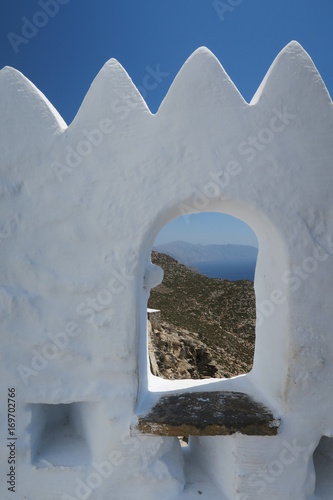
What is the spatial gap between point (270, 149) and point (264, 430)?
2.16m

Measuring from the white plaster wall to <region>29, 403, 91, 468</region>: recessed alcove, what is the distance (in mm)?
81

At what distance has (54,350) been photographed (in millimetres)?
2518

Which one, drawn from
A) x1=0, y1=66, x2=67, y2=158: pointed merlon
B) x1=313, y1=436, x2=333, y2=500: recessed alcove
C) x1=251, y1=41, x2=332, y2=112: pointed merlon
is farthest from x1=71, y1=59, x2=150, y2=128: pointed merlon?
x1=313, y1=436, x2=333, y2=500: recessed alcove

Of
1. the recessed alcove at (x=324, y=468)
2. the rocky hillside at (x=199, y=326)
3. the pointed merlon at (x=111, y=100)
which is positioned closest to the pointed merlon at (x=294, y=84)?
the pointed merlon at (x=111, y=100)

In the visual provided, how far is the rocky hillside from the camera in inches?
279

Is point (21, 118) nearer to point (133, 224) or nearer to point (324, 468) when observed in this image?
point (133, 224)

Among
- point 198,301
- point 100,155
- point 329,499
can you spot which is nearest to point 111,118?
point 100,155

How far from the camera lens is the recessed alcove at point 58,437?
8.59 feet

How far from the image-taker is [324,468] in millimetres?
2896

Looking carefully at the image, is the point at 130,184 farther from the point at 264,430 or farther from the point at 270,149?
the point at 264,430

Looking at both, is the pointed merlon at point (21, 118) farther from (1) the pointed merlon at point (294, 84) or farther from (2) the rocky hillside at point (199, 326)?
(2) the rocky hillside at point (199, 326)

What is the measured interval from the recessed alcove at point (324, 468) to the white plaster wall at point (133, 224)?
21 cm

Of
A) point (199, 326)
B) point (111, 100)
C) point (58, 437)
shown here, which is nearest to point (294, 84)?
point (111, 100)

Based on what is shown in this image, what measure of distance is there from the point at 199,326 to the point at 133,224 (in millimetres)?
8998
